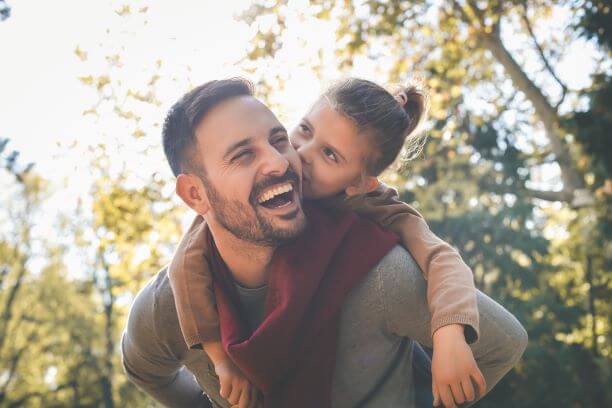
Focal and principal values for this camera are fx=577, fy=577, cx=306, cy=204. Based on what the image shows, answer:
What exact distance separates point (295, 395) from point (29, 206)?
2080 cm

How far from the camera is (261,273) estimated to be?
2.48m

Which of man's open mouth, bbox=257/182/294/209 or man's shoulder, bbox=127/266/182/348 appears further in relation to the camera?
man's shoulder, bbox=127/266/182/348

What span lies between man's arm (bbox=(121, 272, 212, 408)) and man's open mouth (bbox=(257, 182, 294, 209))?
684 millimetres

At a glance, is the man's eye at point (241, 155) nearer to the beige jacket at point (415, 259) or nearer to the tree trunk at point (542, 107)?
the beige jacket at point (415, 259)

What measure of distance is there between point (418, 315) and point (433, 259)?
9.2 inches

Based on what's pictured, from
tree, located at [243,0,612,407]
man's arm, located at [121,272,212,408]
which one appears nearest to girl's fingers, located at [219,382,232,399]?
man's arm, located at [121,272,212,408]

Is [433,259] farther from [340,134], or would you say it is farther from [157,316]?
[157,316]

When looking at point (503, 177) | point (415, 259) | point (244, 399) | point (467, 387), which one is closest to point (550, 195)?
point (503, 177)

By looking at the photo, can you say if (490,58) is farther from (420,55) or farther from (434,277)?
(434,277)

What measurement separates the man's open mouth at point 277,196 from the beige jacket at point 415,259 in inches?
13.0

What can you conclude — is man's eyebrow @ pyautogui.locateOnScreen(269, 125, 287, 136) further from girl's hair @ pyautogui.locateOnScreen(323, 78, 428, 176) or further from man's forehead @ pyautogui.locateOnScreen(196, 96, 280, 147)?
girl's hair @ pyautogui.locateOnScreen(323, 78, 428, 176)

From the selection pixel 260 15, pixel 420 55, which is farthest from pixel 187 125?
pixel 420 55

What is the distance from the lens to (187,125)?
2.62 meters

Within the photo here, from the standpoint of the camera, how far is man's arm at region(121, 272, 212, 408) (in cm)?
256
